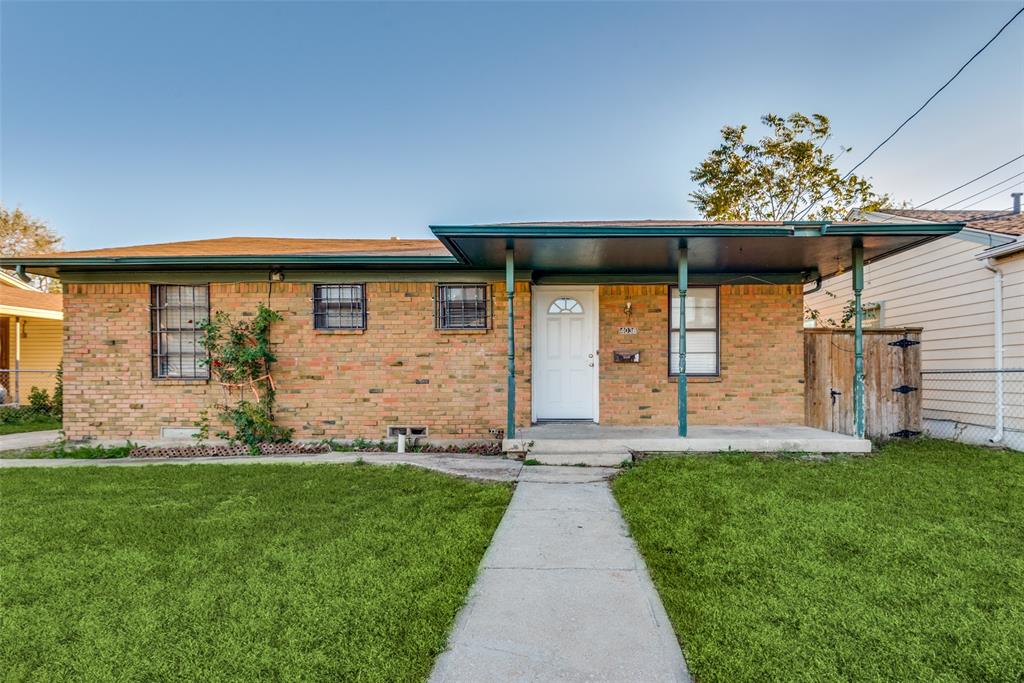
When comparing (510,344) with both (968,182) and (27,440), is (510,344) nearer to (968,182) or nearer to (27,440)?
(27,440)

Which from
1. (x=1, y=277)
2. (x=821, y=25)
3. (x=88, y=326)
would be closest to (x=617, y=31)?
(x=821, y=25)

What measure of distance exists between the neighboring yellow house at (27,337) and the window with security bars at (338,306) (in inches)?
400

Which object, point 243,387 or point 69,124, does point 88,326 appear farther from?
point 69,124

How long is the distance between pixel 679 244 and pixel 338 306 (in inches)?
193

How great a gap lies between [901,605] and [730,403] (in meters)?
5.40

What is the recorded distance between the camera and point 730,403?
7691 millimetres

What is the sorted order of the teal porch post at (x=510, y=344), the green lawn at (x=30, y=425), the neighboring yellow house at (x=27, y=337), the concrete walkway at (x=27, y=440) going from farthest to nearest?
the neighboring yellow house at (x=27, y=337)
the green lawn at (x=30, y=425)
the concrete walkway at (x=27, y=440)
the teal porch post at (x=510, y=344)

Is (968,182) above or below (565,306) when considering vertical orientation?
above

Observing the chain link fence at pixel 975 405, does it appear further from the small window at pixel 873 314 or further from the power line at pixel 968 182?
the power line at pixel 968 182

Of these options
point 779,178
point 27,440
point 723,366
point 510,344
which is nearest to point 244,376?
point 510,344

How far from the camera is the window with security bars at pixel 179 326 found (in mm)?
7363

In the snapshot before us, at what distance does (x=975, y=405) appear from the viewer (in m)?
7.41

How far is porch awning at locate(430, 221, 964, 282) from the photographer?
5.60 metres

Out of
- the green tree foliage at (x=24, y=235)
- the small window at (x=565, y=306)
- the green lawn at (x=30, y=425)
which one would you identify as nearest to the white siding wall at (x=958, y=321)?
the small window at (x=565, y=306)
